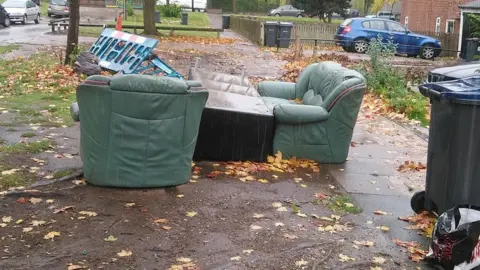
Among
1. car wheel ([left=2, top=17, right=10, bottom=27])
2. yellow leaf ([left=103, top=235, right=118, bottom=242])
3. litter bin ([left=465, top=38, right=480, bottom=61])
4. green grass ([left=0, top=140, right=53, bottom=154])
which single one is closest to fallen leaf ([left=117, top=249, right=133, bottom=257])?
yellow leaf ([left=103, top=235, right=118, bottom=242])

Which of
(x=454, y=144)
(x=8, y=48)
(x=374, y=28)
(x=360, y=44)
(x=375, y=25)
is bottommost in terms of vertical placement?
(x=454, y=144)

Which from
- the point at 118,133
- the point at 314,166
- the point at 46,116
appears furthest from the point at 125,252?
the point at 46,116

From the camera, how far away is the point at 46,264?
405 cm

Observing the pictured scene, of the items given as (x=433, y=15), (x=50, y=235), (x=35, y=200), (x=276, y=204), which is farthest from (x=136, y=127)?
(x=433, y=15)

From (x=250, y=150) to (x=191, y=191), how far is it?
145 cm

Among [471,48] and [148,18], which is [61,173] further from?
[148,18]

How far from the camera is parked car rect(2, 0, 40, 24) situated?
34.0m

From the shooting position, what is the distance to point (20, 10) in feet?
113

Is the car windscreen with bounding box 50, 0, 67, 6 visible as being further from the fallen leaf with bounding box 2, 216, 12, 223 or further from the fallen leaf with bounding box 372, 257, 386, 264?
the fallen leaf with bounding box 372, 257, 386, 264

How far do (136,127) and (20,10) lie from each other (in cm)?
3210

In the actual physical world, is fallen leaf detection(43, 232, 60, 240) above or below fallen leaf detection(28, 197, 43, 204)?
below

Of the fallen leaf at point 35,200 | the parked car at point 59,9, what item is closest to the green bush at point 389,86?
the fallen leaf at point 35,200

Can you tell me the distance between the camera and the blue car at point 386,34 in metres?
26.5

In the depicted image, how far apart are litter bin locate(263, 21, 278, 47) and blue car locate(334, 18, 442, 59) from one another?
312 cm
